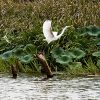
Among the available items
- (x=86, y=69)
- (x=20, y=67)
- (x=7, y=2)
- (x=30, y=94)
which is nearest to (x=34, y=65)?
(x=20, y=67)

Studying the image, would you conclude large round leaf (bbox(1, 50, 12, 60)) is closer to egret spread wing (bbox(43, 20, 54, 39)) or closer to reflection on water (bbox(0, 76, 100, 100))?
reflection on water (bbox(0, 76, 100, 100))

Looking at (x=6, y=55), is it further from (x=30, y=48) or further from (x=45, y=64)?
(x=45, y=64)

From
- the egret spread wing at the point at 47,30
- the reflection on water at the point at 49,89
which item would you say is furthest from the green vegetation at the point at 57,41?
the reflection on water at the point at 49,89

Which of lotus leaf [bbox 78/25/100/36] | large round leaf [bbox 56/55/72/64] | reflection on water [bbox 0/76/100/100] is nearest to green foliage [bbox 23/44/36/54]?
large round leaf [bbox 56/55/72/64]

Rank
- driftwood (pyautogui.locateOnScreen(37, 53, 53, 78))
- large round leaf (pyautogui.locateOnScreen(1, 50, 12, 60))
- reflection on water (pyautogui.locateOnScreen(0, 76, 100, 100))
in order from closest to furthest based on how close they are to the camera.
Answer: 1. reflection on water (pyautogui.locateOnScreen(0, 76, 100, 100))
2. driftwood (pyautogui.locateOnScreen(37, 53, 53, 78))
3. large round leaf (pyautogui.locateOnScreen(1, 50, 12, 60))

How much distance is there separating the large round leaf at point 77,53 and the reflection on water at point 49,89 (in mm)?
1390

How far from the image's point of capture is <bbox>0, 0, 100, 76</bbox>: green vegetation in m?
12.0

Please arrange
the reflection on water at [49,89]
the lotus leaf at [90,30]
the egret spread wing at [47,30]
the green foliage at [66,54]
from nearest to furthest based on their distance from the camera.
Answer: the reflection on water at [49,89], the egret spread wing at [47,30], the green foliage at [66,54], the lotus leaf at [90,30]

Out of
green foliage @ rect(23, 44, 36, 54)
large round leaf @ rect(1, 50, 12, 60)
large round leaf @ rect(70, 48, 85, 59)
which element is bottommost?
large round leaf @ rect(70, 48, 85, 59)

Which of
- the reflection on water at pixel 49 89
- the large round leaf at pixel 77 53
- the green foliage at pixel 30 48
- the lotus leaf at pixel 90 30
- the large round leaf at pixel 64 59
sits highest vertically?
the lotus leaf at pixel 90 30

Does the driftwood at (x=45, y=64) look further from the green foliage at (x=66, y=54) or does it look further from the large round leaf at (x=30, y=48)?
the large round leaf at (x=30, y=48)

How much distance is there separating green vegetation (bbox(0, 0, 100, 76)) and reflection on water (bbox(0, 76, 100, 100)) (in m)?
0.89

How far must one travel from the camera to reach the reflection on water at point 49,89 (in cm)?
900

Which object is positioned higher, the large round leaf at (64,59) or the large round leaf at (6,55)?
the large round leaf at (6,55)
